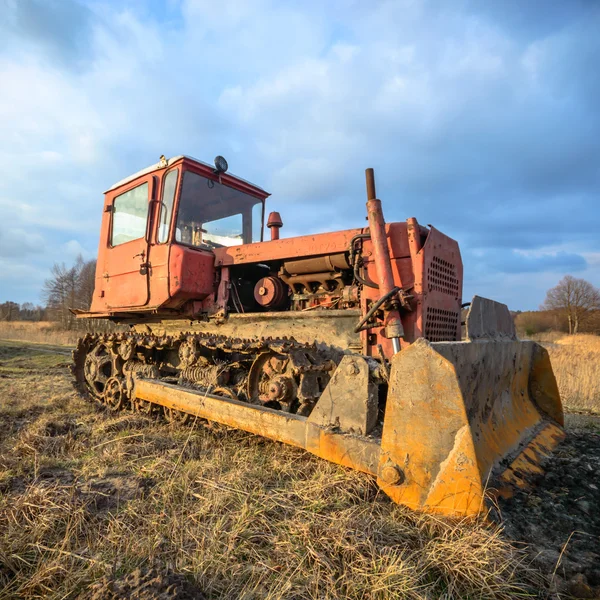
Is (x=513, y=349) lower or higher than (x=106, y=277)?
lower

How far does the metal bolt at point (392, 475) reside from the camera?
2.26m

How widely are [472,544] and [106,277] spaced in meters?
5.43

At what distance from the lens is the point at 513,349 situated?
3914 millimetres

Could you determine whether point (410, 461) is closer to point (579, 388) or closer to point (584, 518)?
point (584, 518)

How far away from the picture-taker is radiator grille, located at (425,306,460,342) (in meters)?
3.64

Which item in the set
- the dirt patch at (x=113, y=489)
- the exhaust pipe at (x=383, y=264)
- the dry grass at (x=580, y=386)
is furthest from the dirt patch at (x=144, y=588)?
the dry grass at (x=580, y=386)

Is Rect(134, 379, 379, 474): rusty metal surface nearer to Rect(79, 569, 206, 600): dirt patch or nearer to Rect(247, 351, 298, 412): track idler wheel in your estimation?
Rect(247, 351, 298, 412): track idler wheel

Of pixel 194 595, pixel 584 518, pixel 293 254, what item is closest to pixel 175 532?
pixel 194 595

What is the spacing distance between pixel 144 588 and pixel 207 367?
2756mm

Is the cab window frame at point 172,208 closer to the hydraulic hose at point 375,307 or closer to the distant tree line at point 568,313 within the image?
the hydraulic hose at point 375,307

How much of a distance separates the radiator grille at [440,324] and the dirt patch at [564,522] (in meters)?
1.29

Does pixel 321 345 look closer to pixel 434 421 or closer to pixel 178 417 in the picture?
pixel 178 417

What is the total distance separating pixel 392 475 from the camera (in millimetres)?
2262

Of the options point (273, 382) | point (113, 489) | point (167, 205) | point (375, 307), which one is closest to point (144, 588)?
point (113, 489)
